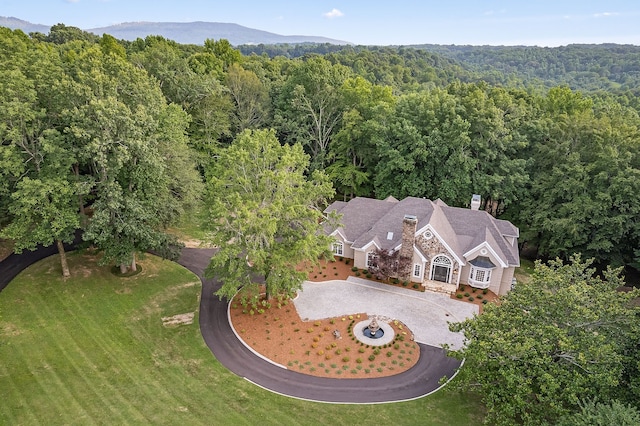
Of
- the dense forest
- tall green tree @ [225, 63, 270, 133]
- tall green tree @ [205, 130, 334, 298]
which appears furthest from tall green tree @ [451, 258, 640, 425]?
tall green tree @ [225, 63, 270, 133]

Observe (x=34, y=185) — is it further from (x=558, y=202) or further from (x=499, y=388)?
(x=558, y=202)

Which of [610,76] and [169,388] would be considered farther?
[610,76]

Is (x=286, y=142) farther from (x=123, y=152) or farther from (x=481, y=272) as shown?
(x=481, y=272)

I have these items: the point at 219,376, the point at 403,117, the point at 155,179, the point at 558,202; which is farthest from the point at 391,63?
the point at 219,376

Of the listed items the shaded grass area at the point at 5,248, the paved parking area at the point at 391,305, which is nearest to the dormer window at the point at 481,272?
the paved parking area at the point at 391,305

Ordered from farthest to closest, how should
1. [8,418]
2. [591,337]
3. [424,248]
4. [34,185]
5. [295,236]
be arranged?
[424,248], [295,236], [34,185], [8,418], [591,337]

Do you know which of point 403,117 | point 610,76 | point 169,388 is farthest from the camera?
point 610,76

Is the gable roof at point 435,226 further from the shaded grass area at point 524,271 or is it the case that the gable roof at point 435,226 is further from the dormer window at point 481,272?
the shaded grass area at point 524,271
